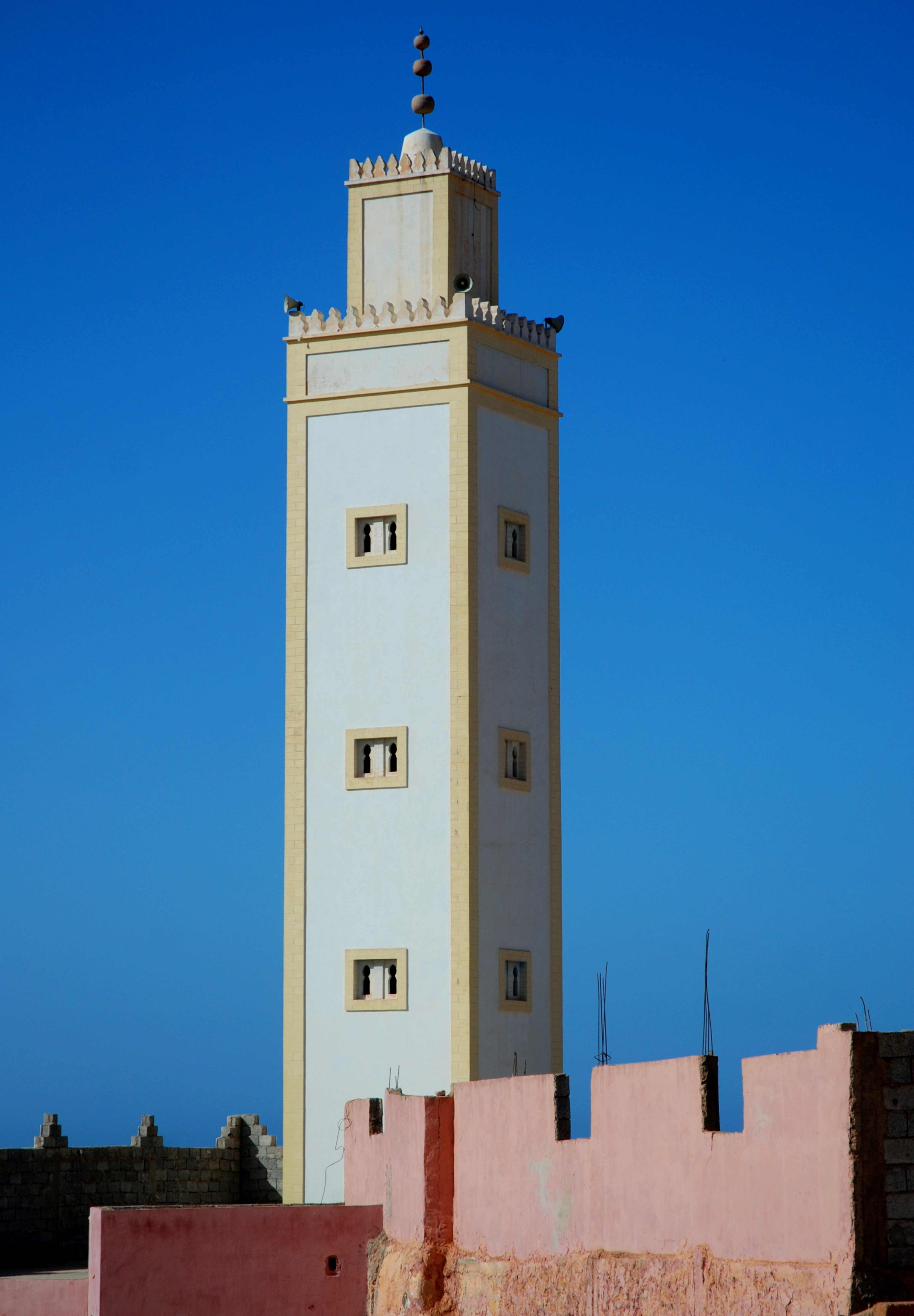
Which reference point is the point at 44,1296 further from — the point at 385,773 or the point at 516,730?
the point at 516,730

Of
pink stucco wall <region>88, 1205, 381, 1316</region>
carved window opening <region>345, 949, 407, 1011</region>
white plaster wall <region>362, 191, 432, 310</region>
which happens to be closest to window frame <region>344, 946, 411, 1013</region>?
carved window opening <region>345, 949, 407, 1011</region>

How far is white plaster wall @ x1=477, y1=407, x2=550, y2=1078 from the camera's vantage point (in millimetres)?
28828

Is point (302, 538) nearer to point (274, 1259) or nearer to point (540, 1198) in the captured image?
point (274, 1259)

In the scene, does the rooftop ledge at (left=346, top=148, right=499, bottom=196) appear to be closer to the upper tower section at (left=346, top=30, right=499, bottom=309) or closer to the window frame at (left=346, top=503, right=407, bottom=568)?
the upper tower section at (left=346, top=30, right=499, bottom=309)

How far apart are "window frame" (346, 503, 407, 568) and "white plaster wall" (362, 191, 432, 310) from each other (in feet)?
10.6

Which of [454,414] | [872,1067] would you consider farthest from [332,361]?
[872,1067]

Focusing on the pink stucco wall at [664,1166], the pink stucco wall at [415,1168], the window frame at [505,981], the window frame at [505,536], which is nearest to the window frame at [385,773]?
the window frame at [505,981]

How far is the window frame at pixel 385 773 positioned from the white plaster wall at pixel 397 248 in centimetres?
639

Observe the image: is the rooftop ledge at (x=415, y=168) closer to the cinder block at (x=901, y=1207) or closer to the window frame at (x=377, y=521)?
the window frame at (x=377, y=521)

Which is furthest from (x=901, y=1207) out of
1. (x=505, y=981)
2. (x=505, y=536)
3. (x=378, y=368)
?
(x=378, y=368)

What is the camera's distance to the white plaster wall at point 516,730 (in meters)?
28.8

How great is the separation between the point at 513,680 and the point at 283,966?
522cm

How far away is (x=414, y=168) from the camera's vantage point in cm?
3131

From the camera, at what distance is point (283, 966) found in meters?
29.5
